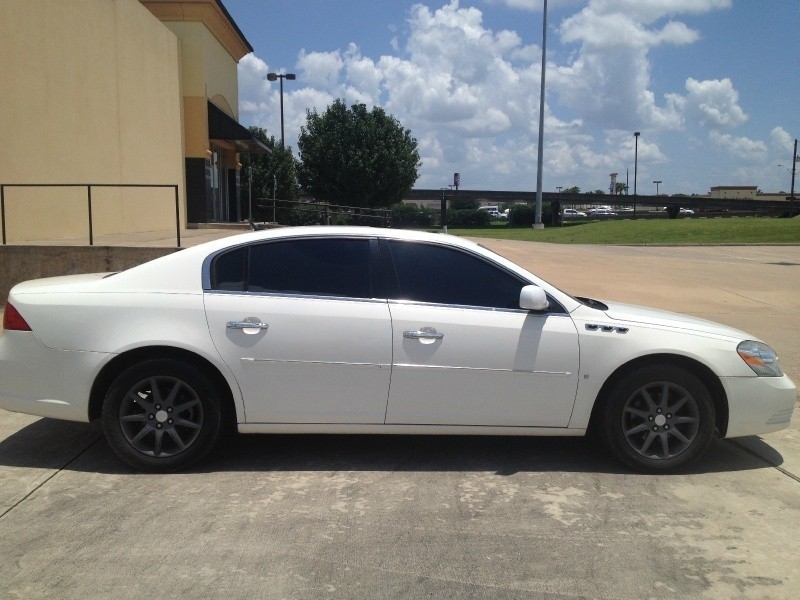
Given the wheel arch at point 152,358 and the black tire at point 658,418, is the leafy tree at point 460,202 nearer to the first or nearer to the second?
the black tire at point 658,418

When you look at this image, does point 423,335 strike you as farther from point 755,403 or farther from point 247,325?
point 755,403

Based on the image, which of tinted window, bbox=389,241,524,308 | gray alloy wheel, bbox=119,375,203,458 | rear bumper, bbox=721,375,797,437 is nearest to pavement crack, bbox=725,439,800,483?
rear bumper, bbox=721,375,797,437

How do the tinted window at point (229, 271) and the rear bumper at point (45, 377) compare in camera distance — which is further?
the tinted window at point (229, 271)

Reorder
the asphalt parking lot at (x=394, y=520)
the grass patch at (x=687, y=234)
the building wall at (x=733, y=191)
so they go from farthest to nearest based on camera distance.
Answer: the building wall at (x=733, y=191) < the grass patch at (x=687, y=234) < the asphalt parking lot at (x=394, y=520)

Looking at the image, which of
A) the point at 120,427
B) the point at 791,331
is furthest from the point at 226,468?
the point at 791,331

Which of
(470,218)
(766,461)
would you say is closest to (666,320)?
(766,461)

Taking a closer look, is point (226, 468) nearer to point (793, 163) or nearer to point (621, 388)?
point (621, 388)

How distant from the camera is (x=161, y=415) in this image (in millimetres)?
5055

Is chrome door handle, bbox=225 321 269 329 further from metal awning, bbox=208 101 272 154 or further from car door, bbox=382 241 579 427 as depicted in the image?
metal awning, bbox=208 101 272 154

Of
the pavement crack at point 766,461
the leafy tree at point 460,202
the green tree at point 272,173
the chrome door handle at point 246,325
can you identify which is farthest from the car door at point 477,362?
the leafy tree at point 460,202

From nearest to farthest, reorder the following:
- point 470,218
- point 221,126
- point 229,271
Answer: point 229,271 → point 221,126 → point 470,218

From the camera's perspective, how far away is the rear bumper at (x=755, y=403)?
5.20 metres

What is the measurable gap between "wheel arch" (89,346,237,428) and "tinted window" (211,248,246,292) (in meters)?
0.48

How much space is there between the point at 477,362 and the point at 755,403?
1.87 metres
